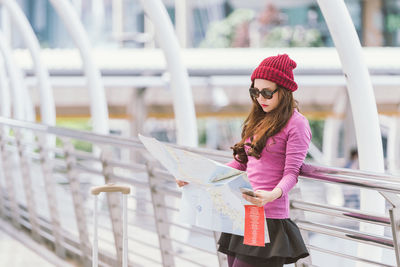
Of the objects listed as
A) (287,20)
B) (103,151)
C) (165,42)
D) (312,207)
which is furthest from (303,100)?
(312,207)

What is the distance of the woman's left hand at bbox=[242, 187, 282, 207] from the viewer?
2.63m

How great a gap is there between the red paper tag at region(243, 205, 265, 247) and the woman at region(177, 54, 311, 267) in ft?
0.24

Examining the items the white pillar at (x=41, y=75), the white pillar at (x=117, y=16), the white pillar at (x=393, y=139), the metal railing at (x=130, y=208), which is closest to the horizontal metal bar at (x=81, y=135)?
the metal railing at (x=130, y=208)

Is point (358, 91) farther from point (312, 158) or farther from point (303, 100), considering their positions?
point (312, 158)

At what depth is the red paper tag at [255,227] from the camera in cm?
271

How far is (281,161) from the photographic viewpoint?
2805mm

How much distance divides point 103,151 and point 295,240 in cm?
230

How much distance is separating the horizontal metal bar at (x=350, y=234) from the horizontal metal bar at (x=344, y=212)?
0.19ft

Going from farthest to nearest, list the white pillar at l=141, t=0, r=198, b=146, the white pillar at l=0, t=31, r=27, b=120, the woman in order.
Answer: the white pillar at l=0, t=31, r=27, b=120 < the white pillar at l=141, t=0, r=198, b=146 < the woman

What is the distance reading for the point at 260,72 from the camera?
278 cm

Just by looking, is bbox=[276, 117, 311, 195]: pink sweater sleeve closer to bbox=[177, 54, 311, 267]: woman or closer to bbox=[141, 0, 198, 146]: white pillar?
bbox=[177, 54, 311, 267]: woman

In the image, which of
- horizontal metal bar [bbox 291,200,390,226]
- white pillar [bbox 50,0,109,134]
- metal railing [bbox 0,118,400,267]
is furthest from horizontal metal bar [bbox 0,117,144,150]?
white pillar [bbox 50,0,109,134]

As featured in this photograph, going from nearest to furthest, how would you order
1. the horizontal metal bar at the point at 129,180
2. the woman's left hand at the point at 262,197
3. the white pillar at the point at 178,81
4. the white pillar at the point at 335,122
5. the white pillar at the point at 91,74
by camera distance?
the woman's left hand at the point at 262,197, the horizontal metal bar at the point at 129,180, the white pillar at the point at 178,81, the white pillar at the point at 91,74, the white pillar at the point at 335,122

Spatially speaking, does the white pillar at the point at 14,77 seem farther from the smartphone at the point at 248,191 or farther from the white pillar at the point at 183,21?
the white pillar at the point at 183,21
